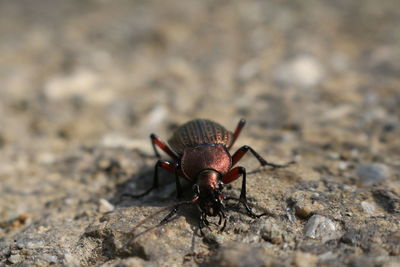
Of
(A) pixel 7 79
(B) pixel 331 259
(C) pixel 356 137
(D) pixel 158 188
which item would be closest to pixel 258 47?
(C) pixel 356 137

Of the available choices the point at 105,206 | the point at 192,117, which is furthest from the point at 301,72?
the point at 105,206

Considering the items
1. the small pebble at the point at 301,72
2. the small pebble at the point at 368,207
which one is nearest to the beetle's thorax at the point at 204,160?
the small pebble at the point at 368,207

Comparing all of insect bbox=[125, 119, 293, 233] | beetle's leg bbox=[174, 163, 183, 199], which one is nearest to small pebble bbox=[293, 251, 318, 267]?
insect bbox=[125, 119, 293, 233]

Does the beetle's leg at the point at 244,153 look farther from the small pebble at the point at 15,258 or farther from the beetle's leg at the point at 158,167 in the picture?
the small pebble at the point at 15,258

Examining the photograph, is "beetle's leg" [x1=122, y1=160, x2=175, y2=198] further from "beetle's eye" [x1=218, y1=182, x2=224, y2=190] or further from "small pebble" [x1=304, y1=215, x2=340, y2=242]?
"small pebble" [x1=304, y1=215, x2=340, y2=242]

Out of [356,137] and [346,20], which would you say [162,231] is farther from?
[346,20]

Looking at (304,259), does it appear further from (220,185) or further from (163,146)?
(163,146)
